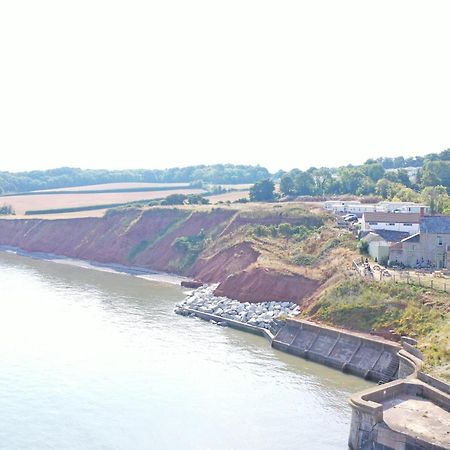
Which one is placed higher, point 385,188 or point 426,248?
point 385,188

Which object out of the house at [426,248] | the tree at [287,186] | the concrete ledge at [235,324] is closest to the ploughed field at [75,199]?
the tree at [287,186]

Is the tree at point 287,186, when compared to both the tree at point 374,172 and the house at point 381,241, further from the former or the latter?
the house at point 381,241

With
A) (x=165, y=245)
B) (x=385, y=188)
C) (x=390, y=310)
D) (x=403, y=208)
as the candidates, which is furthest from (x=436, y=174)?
(x=390, y=310)

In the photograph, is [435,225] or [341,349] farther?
[435,225]

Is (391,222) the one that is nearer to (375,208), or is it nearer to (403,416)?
(375,208)

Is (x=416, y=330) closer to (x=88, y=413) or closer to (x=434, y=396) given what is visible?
(x=434, y=396)

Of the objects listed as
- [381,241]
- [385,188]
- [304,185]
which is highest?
[304,185]

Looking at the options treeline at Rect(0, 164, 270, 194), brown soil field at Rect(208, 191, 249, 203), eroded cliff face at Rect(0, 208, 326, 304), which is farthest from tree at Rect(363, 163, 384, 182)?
treeline at Rect(0, 164, 270, 194)
